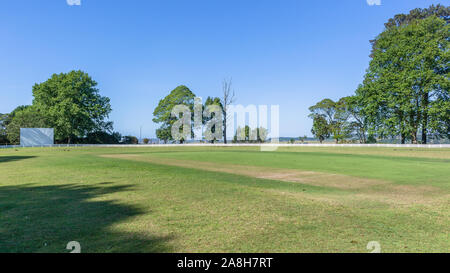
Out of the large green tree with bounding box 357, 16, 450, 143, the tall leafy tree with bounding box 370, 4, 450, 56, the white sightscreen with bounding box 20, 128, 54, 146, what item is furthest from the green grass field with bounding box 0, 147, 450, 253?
the white sightscreen with bounding box 20, 128, 54, 146

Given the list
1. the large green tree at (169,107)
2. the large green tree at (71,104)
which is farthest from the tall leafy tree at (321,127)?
the large green tree at (71,104)

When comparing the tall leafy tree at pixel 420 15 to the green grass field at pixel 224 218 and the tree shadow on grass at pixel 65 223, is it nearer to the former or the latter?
the green grass field at pixel 224 218

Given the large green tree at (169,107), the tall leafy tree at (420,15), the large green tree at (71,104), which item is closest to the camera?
the tall leafy tree at (420,15)

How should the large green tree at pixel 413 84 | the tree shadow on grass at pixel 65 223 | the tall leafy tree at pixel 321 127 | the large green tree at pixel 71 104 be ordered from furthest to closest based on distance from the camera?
1. the tall leafy tree at pixel 321 127
2. the large green tree at pixel 71 104
3. the large green tree at pixel 413 84
4. the tree shadow on grass at pixel 65 223

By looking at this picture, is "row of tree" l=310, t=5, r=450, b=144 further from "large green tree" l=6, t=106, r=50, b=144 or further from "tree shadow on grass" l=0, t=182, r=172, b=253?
"large green tree" l=6, t=106, r=50, b=144

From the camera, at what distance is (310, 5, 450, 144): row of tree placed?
3291cm

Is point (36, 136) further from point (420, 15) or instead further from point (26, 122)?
point (420, 15)

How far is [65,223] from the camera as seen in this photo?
464cm

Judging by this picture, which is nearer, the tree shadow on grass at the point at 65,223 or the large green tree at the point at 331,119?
the tree shadow on grass at the point at 65,223

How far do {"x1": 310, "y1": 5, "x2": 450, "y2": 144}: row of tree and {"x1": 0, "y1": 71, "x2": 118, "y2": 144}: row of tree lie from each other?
5124cm

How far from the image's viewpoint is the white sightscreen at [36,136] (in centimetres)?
5050

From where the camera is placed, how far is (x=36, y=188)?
8.33 metres
